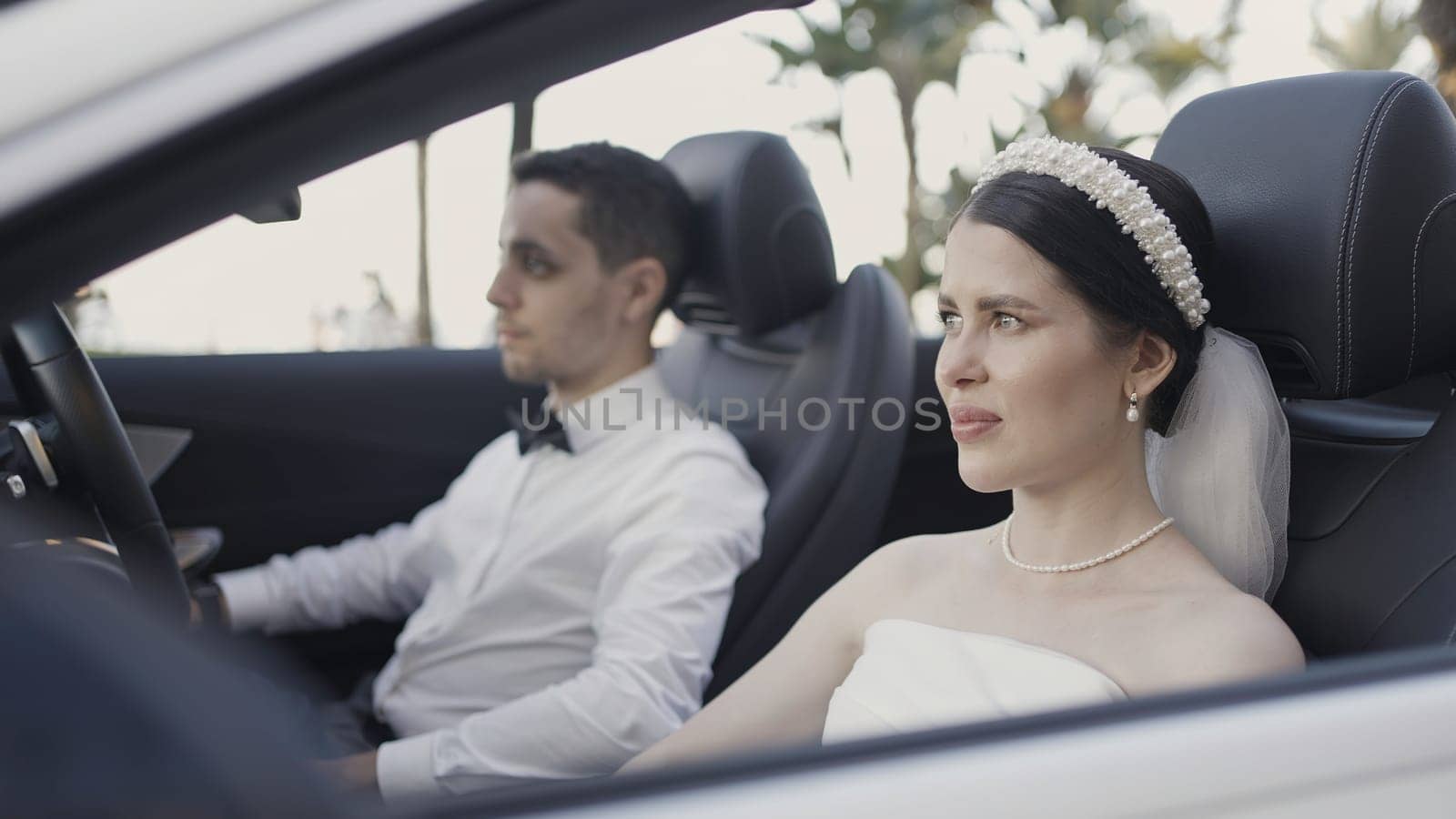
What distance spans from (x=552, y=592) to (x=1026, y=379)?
3.16ft

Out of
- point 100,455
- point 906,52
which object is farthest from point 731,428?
point 906,52

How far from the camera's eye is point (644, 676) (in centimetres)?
182

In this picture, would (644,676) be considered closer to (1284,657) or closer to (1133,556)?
(1133,556)

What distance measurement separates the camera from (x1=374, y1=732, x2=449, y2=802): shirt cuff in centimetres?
176

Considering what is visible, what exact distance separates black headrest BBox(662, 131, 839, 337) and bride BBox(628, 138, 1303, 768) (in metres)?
0.75

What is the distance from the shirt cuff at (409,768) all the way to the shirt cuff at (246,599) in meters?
0.65

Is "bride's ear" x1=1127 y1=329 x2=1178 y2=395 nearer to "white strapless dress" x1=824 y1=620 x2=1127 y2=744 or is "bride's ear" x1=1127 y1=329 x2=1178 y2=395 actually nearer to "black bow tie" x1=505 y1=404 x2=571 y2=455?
"white strapless dress" x1=824 y1=620 x2=1127 y2=744

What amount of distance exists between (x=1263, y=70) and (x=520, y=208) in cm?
125

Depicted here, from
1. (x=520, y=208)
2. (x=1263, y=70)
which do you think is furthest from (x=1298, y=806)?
(x=520, y=208)

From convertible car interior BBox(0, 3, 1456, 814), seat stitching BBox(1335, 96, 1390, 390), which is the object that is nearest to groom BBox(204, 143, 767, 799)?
convertible car interior BBox(0, 3, 1456, 814)

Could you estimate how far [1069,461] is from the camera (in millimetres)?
1412

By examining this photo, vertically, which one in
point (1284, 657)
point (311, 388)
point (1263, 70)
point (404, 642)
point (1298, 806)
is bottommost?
point (404, 642)

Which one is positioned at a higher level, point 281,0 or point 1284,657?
point 281,0

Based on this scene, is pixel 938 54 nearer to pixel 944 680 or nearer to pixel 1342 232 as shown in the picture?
pixel 1342 232
